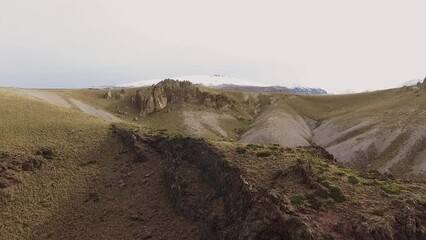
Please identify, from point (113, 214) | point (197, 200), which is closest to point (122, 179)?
point (113, 214)

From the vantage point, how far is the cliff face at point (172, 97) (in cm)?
10790

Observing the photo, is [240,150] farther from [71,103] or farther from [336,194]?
[71,103]

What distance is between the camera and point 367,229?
28094 millimetres

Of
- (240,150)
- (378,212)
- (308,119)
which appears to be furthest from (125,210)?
(308,119)

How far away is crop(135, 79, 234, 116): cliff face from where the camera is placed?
354 ft

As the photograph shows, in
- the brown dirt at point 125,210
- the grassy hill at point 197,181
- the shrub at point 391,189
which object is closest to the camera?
the grassy hill at point 197,181

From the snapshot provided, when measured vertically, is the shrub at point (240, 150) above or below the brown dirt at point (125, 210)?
above

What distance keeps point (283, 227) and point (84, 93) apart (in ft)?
315

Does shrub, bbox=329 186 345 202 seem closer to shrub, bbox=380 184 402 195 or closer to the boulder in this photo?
shrub, bbox=380 184 402 195

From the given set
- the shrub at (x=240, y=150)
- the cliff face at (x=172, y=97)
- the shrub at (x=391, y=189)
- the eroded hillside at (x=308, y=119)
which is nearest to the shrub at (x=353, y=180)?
the shrub at (x=391, y=189)

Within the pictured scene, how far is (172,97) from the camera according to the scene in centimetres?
11238

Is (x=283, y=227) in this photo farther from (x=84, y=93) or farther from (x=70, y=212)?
(x=84, y=93)

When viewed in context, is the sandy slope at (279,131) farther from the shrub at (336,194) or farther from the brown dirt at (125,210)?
the shrub at (336,194)

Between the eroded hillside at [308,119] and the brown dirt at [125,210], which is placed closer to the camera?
the brown dirt at [125,210]
